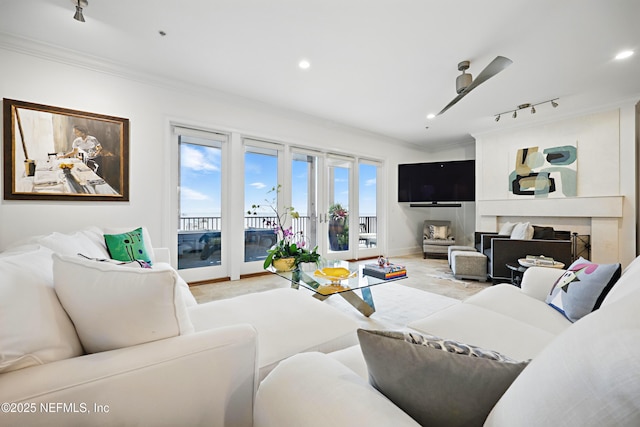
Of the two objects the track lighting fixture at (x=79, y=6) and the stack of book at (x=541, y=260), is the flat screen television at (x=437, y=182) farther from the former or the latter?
the track lighting fixture at (x=79, y=6)

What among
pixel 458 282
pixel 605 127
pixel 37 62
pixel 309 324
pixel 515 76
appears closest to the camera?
pixel 309 324

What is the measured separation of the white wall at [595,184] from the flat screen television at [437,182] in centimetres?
60

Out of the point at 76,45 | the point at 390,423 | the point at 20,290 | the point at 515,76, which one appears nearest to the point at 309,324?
the point at 390,423

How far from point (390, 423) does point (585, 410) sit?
12.6 inches

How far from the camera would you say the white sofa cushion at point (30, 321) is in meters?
0.69

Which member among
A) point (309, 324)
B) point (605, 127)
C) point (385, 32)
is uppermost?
point (385, 32)

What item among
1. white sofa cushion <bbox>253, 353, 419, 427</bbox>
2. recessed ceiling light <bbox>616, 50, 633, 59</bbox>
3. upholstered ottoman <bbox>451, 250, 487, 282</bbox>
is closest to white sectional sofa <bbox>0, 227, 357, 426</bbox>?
white sofa cushion <bbox>253, 353, 419, 427</bbox>

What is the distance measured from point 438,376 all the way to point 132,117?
376 centimetres

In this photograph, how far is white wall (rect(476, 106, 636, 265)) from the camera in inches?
149

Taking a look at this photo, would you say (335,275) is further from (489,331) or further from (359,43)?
(359,43)

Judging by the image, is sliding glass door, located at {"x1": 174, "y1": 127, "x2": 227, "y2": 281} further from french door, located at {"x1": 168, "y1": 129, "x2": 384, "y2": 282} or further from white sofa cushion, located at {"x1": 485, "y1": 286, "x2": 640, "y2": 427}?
white sofa cushion, located at {"x1": 485, "y1": 286, "x2": 640, "y2": 427}

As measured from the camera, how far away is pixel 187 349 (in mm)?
841

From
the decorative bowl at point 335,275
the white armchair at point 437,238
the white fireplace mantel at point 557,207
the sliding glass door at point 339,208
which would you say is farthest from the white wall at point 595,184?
the decorative bowl at point 335,275

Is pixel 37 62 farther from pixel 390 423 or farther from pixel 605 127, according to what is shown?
pixel 605 127
